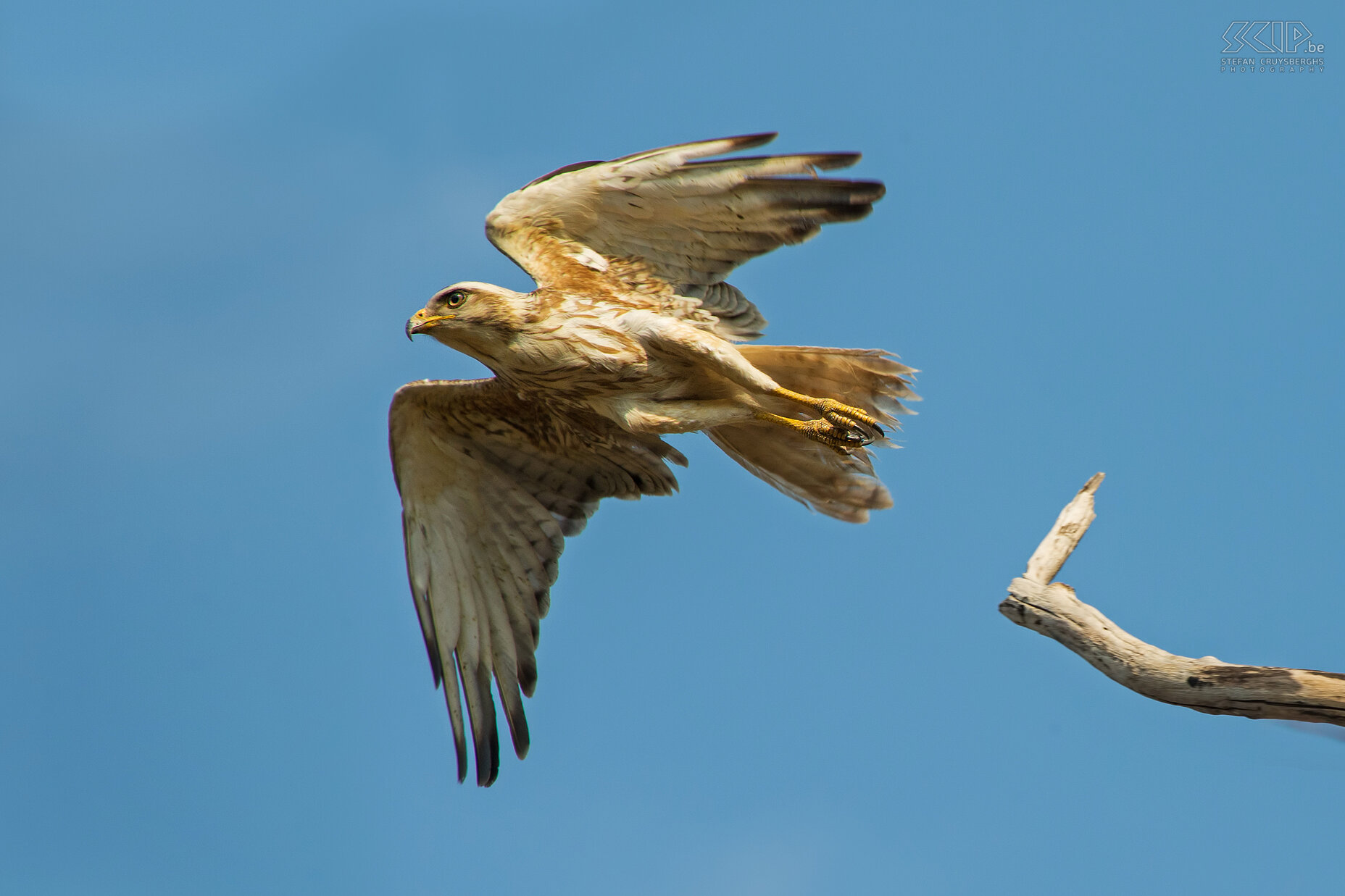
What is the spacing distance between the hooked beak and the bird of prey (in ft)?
0.05

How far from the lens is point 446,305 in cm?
781

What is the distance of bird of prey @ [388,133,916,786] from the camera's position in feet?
25.1

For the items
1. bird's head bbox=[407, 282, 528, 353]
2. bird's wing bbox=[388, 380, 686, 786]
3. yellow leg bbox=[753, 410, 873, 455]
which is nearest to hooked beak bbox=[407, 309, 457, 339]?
bird's head bbox=[407, 282, 528, 353]

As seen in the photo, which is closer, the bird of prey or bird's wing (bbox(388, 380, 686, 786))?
the bird of prey

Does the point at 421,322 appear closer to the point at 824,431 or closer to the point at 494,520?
the point at 494,520

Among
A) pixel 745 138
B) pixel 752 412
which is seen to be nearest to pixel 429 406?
pixel 752 412

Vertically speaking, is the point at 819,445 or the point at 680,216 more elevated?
the point at 680,216

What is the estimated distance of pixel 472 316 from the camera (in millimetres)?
7715

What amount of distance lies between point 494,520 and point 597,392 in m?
1.55

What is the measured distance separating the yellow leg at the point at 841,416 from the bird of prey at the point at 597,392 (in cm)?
1

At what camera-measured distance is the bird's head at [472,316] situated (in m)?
7.68

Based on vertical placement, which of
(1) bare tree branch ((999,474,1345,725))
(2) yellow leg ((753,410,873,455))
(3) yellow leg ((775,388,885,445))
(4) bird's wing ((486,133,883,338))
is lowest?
(1) bare tree branch ((999,474,1345,725))

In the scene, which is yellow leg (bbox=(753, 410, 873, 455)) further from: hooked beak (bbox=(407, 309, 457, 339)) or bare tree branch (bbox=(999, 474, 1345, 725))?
hooked beak (bbox=(407, 309, 457, 339))

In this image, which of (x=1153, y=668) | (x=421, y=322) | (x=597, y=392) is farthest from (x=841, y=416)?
(x=421, y=322)
